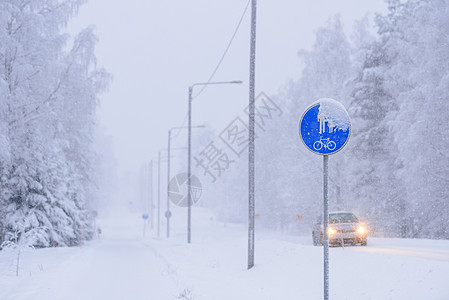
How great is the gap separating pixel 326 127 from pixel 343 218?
1383 cm

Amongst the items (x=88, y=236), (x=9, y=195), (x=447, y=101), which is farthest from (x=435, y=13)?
(x=88, y=236)

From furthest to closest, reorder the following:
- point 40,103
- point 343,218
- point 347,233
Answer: point 40,103 → point 343,218 → point 347,233

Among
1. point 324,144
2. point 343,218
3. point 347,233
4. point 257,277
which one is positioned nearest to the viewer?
point 324,144

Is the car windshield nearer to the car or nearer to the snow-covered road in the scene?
the car

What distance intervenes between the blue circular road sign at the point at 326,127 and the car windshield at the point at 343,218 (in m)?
13.3

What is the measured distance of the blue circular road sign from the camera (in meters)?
7.99

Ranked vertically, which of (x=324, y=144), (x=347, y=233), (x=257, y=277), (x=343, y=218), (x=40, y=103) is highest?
(x=40, y=103)

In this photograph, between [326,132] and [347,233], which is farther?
[347,233]

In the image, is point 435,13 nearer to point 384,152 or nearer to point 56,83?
point 384,152

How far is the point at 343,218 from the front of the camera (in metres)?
21.2

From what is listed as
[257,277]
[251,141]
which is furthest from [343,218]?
[257,277]

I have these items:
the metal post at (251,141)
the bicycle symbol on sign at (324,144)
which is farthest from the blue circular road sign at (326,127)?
the metal post at (251,141)

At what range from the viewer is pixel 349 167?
3556cm

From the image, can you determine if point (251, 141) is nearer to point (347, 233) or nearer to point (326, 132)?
point (347, 233)
